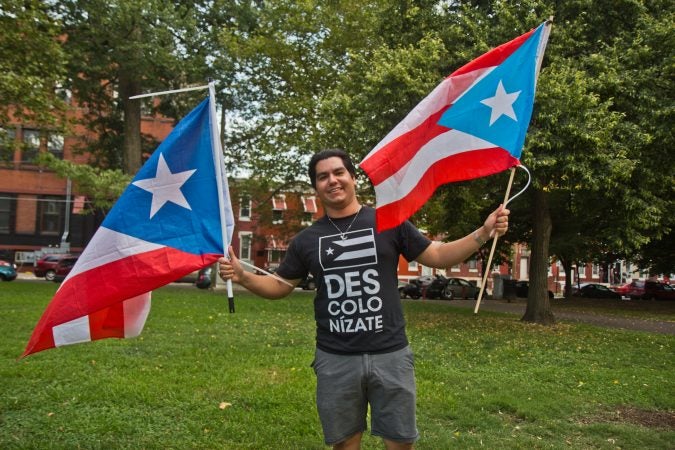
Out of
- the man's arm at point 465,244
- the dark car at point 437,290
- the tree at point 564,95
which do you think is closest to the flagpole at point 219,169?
the man's arm at point 465,244

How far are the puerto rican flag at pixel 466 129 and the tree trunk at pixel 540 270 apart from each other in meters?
12.1

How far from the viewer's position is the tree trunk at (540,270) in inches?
→ 607

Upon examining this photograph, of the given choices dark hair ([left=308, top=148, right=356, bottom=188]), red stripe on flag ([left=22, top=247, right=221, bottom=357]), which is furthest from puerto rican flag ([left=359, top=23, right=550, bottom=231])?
red stripe on flag ([left=22, top=247, right=221, bottom=357])

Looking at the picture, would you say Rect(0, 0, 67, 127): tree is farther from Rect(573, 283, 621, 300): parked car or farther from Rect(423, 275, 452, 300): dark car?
Rect(573, 283, 621, 300): parked car

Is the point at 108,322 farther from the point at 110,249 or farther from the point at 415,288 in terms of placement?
the point at 415,288

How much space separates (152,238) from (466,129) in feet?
7.32

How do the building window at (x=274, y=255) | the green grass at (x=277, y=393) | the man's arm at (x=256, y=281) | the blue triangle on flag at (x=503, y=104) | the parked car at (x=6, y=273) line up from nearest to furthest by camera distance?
the man's arm at (x=256, y=281) < the blue triangle on flag at (x=503, y=104) < the green grass at (x=277, y=393) < the parked car at (x=6, y=273) < the building window at (x=274, y=255)

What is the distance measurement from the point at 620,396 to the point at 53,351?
24.3ft

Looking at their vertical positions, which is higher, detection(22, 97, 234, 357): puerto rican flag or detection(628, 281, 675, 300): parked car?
detection(22, 97, 234, 357): puerto rican flag

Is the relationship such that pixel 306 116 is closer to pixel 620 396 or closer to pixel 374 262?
pixel 620 396

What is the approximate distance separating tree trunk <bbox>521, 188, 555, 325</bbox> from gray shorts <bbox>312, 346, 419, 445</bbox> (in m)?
13.2

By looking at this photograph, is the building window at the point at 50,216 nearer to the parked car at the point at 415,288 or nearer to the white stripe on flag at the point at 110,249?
the parked car at the point at 415,288

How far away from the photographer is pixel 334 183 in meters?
3.29

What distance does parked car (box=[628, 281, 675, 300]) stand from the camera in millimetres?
45219
